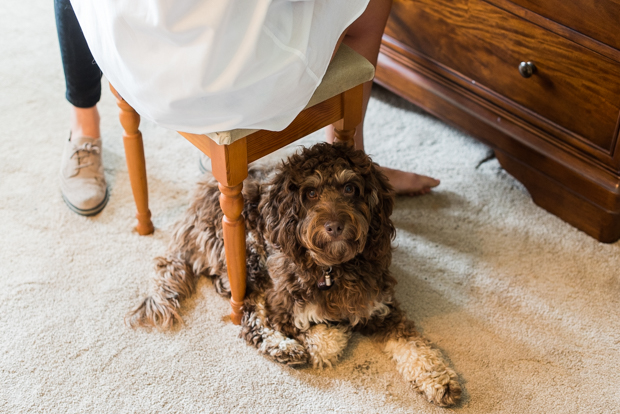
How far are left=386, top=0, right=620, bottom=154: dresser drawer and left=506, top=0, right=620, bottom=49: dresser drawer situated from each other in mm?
54

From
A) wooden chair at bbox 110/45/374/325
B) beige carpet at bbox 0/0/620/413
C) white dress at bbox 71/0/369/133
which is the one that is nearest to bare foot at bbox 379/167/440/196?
beige carpet at bbox 0/0/620/413

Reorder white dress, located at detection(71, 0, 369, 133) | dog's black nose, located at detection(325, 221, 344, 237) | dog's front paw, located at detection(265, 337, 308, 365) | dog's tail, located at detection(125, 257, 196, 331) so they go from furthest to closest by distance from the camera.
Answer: dog's tail, located at detection(125, 257, 196, 331), dog's front paw, located at detection(265, 337, 308, 365), dog's black nose, located at detection(325, 221, 344, 237), white dress, located at detection(71, 0, 369, 133)

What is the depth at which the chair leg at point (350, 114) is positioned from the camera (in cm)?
168

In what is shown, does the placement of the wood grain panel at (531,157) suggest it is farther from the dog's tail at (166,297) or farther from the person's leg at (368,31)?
the dog's tail at (166,297)

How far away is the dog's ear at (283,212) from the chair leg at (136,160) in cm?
57

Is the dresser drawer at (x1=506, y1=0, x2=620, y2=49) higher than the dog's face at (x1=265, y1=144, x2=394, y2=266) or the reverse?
higher

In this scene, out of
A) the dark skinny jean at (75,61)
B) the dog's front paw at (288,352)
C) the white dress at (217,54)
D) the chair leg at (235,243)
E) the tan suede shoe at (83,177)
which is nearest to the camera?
the white dress at (217,54)

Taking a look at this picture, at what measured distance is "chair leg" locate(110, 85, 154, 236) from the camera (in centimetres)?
188

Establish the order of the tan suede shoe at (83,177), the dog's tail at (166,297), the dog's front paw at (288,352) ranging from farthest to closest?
the tan suede shoe at (83,177) → the dog's tail at (166,297) → the dog's front paw at (288,352)

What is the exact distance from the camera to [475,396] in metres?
1.66

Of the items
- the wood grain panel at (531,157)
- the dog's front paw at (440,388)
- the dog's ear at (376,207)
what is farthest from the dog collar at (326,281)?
the wood grain panel at (531,157)

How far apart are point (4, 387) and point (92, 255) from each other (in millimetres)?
528

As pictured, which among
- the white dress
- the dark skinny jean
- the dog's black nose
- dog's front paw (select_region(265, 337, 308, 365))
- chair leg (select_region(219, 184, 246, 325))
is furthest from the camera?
the dark skinny jean

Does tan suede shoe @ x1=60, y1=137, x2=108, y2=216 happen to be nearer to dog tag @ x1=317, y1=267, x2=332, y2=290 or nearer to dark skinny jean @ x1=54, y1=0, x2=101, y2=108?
dark skinny jean @ x1=54, y1=0, x2=101, y2=108
